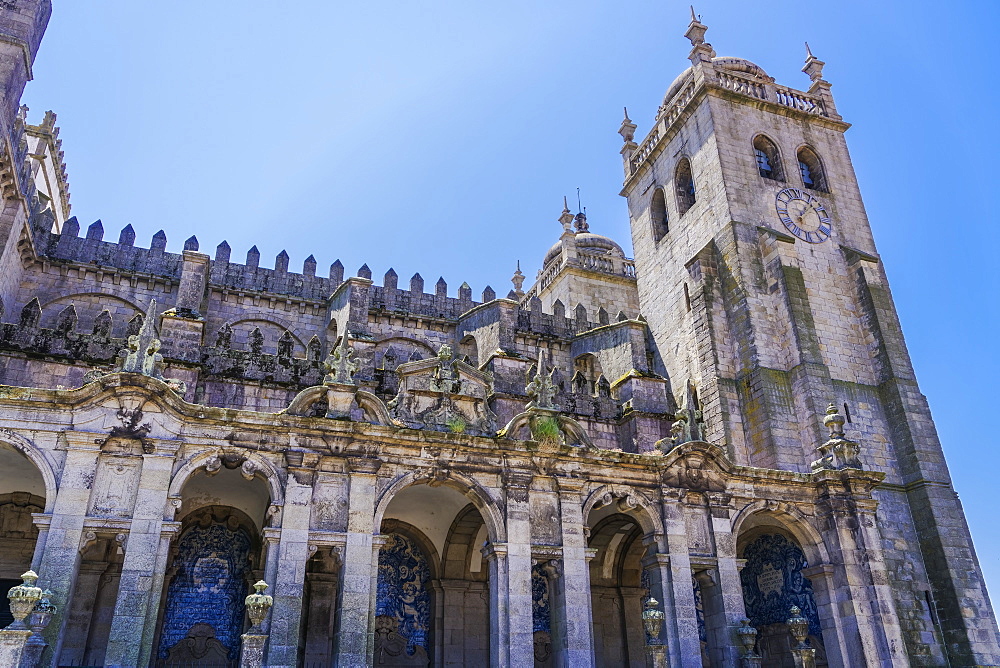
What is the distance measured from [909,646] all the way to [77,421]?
19482 millimetres

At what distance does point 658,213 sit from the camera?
3061cm

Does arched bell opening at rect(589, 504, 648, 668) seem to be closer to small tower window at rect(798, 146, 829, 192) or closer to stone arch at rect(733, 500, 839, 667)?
A: stone arch at rect(733, 500, 839, 667)

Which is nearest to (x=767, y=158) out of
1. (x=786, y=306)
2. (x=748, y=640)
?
(x=786, y=306)

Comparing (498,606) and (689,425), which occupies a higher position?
(689,425)

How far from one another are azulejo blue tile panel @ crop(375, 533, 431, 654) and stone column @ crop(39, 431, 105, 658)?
23.5ft

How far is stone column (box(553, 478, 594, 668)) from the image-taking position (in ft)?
42.5

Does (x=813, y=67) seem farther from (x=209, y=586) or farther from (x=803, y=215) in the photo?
(x=209, y=586)

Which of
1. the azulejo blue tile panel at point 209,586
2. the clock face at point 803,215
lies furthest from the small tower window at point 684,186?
the azulejo blue tile panel at point 209,586

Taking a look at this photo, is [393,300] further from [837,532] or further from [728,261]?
[837,532]

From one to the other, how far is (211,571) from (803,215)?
21509 millimetres

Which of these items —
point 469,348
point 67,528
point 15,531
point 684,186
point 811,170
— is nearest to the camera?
point 67,528

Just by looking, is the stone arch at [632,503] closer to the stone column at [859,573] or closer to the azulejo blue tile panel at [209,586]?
the stone column at [859,573]

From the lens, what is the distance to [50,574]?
431 inches

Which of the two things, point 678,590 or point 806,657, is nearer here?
point 806,657
